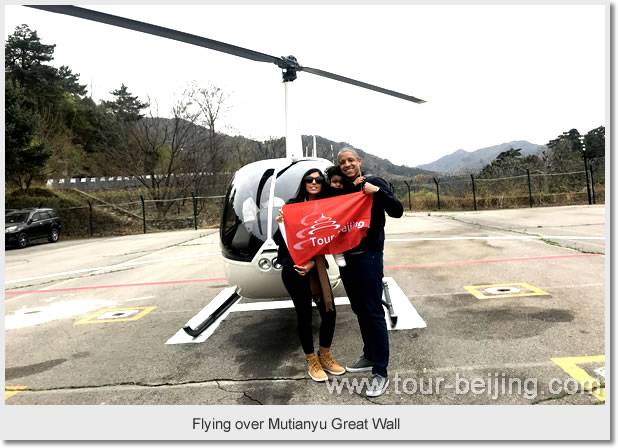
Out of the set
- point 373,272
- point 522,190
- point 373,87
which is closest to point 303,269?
point 373,272

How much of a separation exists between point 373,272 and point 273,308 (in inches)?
111

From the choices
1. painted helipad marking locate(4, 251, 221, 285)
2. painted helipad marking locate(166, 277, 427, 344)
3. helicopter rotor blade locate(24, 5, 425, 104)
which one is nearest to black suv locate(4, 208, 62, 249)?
painted helipad marking locate(4, 251, 221, 285)

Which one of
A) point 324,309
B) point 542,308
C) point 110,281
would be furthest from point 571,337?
point 110,281

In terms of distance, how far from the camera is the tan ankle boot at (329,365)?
132 inches

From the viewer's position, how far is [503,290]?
5.61 metres

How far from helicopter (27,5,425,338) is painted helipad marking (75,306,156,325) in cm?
171

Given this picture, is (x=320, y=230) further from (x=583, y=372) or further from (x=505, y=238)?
(x=505, y=238)

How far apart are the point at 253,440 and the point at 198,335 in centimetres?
219

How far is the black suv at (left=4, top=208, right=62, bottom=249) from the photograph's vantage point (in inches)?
659

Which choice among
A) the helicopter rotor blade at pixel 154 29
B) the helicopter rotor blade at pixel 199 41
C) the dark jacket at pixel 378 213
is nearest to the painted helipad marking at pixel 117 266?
the helicopter rotor blade at pixel 199 41

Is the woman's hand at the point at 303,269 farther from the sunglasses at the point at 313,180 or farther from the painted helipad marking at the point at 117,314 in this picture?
the painted helipad marking at the point at 117,314

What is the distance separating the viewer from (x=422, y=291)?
5961 millimetres

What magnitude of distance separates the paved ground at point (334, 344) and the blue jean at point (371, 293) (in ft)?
0.95

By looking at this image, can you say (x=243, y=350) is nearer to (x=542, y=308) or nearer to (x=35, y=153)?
(x=542, y=308)
